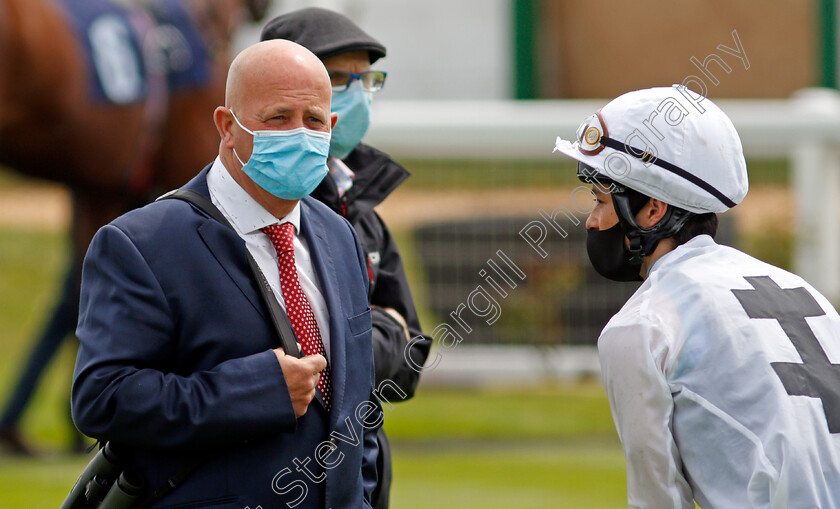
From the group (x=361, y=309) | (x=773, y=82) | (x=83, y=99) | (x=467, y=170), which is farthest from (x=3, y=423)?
(x=773, y=82)

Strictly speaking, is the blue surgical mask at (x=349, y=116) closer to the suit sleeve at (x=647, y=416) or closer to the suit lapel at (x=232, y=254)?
the suit lapel at (x=232, y=254)

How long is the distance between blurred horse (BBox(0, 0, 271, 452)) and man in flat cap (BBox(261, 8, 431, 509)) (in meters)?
3.69

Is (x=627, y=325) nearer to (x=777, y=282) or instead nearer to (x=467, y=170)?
(x=777, y=282)

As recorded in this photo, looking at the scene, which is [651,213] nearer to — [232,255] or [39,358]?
[232,255]

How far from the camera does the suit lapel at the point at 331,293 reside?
243 centimetres

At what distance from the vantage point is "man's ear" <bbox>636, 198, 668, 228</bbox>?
95.6 inches

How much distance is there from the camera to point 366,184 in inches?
126

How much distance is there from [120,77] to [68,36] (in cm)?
48

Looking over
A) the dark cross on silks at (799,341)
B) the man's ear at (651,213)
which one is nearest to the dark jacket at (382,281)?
the man's ear at (651,213)

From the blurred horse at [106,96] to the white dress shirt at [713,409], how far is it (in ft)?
16.1

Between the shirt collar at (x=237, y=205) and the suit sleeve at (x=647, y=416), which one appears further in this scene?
the shirt collar at (x=237, y=205)

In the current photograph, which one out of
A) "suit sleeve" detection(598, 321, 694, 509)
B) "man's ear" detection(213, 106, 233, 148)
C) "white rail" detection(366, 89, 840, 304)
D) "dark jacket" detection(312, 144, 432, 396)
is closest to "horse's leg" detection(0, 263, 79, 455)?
"white rail" detection(366, 89, 840, 304)

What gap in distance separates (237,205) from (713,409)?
104 cm

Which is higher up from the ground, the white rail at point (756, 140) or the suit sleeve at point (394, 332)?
the suit sleeve at point (394, 332)
